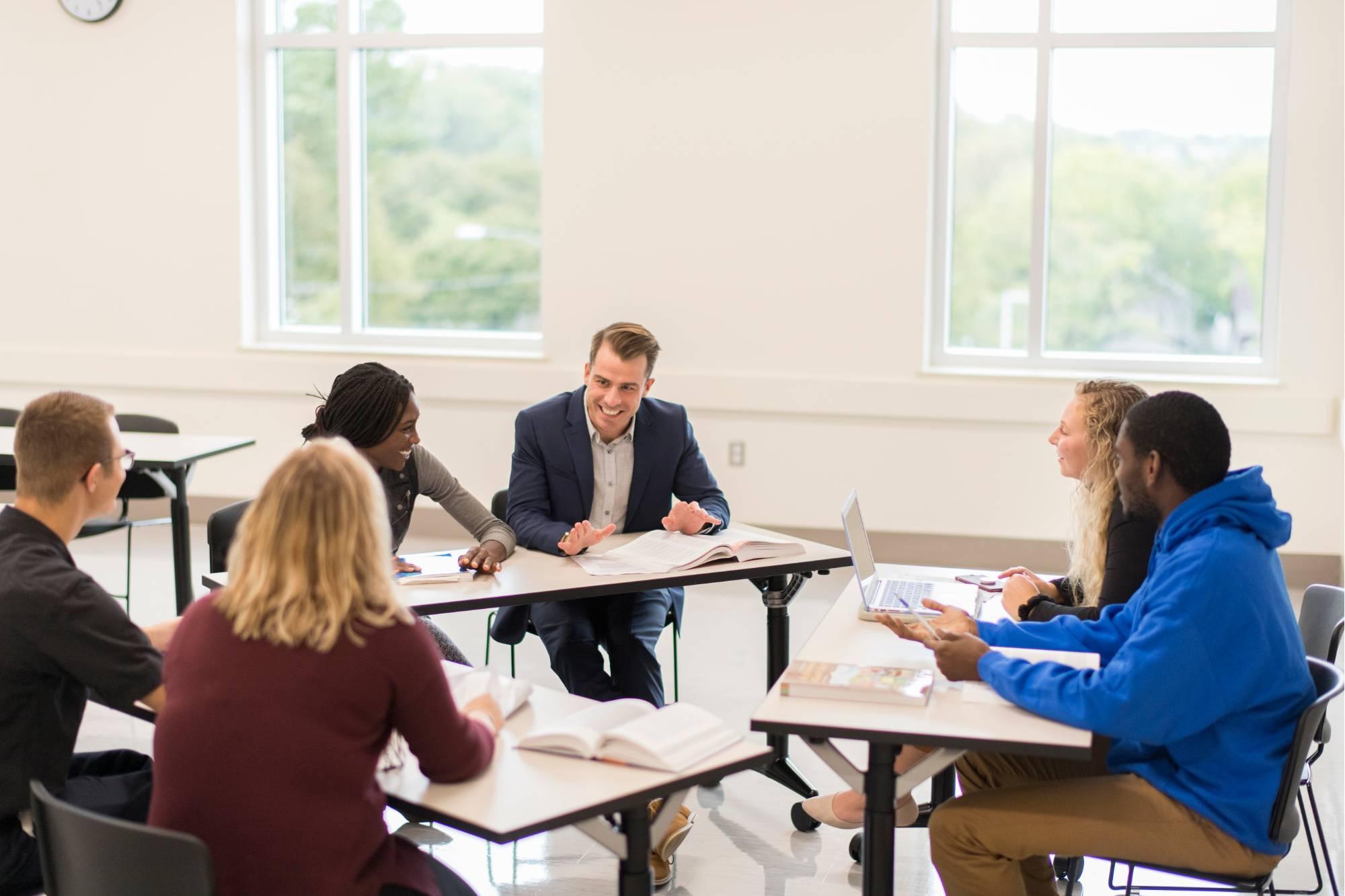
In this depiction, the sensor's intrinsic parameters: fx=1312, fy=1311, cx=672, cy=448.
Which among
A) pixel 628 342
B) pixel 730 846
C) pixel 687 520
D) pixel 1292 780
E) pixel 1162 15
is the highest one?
pixel 1162 15

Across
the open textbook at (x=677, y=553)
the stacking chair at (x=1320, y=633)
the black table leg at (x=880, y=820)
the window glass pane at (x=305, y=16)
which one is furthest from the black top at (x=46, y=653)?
the window glass pane at (x=305, y=16)

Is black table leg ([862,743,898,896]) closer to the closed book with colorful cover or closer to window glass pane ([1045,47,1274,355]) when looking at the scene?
the closed book with colorful cover

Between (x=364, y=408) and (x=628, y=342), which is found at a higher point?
(x=628, y=342)

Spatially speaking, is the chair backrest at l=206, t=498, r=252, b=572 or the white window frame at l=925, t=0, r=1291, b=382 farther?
the white window frame at l=925, t=0, r=1291, b=382

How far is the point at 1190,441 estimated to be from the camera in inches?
85.0

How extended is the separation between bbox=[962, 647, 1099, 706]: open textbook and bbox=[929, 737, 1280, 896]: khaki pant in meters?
0.16

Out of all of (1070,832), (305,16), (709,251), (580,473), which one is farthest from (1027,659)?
(305,16)

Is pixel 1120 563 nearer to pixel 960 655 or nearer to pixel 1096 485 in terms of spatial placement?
pixel 1096 485

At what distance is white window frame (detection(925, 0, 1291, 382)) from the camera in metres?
5.85

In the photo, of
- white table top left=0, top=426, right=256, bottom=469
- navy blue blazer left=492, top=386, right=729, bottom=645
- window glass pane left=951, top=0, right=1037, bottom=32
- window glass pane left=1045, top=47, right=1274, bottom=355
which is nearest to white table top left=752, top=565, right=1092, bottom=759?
navy blue blazer left=492, top=386, right=729, bottom=645

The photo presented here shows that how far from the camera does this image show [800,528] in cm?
643

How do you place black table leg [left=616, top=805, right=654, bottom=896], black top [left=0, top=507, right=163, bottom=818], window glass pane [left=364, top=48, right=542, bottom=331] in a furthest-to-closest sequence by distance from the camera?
window glass pane [left=364, top=48, right=542, bottom=331] < black top [left=0, top=507, right=163, bottom=818] < black table leg [left=616, top=805, right=654, bottom=896]

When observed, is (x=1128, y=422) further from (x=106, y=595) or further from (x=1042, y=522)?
(x=1042, y=522)

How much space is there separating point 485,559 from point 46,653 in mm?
1225
